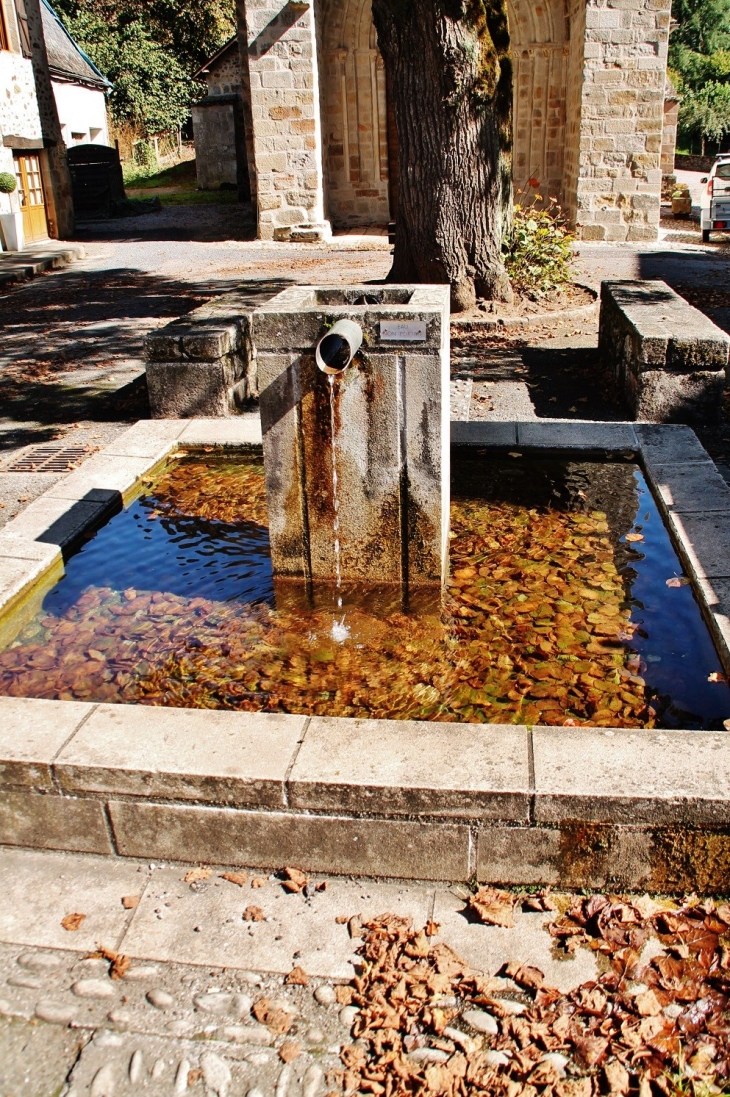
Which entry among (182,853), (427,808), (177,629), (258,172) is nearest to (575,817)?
(427,808)

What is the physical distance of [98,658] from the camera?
3.80 metres

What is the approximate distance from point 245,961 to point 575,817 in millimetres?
969

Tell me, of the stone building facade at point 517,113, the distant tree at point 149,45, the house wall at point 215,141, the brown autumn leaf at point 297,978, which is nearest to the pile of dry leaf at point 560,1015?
the brown autumn leaf at point 297,978

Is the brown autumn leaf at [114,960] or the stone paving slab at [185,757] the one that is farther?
the stone paving slab at [185,757]

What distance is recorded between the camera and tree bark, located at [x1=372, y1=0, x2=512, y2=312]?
8.85 metres

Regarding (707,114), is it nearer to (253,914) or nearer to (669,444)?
(669,444)

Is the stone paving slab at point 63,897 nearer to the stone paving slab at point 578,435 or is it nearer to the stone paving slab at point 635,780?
the stone paving slab at point 635,780

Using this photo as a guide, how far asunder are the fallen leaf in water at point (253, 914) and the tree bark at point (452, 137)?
7.88 metres

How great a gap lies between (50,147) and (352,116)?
6.57 meters

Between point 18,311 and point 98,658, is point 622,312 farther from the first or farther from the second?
point 18,311

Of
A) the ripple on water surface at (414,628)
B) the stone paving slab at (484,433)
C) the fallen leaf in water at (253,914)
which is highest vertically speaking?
the stone paving slab at (484,433)

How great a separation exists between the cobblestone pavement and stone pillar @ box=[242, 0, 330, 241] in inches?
642

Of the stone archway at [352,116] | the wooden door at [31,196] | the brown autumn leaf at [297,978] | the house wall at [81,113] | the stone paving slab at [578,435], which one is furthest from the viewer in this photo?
the house wall at [81,113]

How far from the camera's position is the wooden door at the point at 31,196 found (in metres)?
19.4
